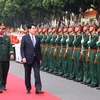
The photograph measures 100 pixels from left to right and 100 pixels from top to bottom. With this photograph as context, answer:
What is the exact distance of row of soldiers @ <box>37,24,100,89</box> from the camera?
42.9ft

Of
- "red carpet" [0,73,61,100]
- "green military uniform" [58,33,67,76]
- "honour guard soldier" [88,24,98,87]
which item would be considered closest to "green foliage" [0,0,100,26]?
"green military uniform" [58,33,67,76]

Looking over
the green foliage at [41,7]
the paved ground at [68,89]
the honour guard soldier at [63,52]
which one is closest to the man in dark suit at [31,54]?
the paved ground at [68,89]

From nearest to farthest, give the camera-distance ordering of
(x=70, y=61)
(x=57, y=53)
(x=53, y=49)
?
(x=70, y=61), (x=57, y=53), (x=53, y=49)

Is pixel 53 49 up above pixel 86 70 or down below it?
above

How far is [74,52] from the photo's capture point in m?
14.5

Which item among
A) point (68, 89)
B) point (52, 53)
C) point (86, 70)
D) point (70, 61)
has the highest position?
point (52, 53)

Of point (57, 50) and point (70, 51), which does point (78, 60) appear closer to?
point (70, 51)

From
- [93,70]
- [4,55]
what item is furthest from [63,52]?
[4,55]

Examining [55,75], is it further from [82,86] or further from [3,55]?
[3,55]

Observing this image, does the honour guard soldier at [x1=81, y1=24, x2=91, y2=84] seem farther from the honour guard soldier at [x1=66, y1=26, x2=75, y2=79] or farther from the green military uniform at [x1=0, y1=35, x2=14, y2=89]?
the green military uniform at [x1=0, y1=35, x2=14, y2=89]

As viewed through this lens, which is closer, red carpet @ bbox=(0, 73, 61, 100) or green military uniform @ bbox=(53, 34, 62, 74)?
red carpet @ bbox=(0, 73, 61, 100)

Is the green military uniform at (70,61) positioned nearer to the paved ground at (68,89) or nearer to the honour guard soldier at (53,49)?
the paved ground at (68,89)

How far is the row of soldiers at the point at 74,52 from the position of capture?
42.9 ft

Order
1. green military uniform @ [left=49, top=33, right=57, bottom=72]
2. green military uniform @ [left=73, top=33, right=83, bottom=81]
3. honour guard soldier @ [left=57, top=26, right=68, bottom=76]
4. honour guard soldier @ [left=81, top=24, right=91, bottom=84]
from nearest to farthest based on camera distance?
honour guard soldier @ [left=81, top=24, right=91, bottom=84] → green military uniform @ [left=73, top=33, right=83, bottom=81] → honour guard soldier @ [left=57, top=26, right=68, bottom=76] → green military uniform @ [left=49, top=33, right=57, bottom=72]
